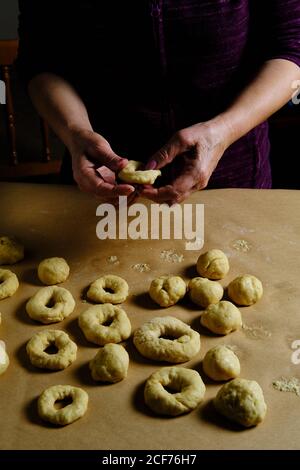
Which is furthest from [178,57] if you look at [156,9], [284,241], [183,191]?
[284,241]

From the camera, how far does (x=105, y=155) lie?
65.7 inches

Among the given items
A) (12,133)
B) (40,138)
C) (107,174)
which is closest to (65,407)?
(107,174)

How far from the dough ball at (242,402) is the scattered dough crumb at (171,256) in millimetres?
544

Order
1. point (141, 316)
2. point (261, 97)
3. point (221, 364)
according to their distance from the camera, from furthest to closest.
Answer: point (261, 97), point (141, 316), point (221, 364)

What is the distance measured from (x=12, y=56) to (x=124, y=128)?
24.9 inches

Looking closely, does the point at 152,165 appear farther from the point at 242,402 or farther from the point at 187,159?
the point at 242,402

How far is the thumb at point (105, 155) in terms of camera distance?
5.43 feet

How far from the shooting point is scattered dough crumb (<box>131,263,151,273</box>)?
1761 mm

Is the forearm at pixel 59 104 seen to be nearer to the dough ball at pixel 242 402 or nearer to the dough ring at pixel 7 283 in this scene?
the dough ring at pixel 7 283

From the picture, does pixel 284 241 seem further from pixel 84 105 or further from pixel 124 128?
pixel 84 105

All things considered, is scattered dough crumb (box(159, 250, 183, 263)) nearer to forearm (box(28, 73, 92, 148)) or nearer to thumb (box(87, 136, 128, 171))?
thumb (box(87, 136, 128, 171))

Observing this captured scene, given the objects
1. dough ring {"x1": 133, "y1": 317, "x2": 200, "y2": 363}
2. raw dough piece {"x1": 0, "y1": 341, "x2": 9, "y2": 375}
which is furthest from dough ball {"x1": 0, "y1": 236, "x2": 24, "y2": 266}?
dough ring {"x1": 133, "y1": 317, "x2": 200, "y2": 363}

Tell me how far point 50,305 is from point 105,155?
1.49 feet

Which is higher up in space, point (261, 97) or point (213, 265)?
point (261, 97)
